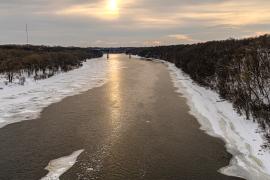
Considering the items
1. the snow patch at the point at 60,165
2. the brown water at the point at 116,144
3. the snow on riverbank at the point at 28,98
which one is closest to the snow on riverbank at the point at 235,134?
the brown water at the point at 116,144

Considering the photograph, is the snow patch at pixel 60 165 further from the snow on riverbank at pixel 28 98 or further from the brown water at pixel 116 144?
the snow on riverbank at pixel 28 98

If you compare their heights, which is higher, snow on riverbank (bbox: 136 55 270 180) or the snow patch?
snow on riverbank (bbox: 136 55 270 180)

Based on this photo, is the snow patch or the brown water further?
the brown water

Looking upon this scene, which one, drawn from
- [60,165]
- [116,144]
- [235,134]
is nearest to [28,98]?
[116,144]

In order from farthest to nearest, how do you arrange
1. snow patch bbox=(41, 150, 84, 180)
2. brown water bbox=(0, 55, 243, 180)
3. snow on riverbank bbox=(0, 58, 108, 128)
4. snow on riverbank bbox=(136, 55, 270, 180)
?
snow on riverbank bbox=(0, 58, 108, 128) < snow on riverbank bbox=(136, 55, 270, 180) < brown water bbox=(0, 55, 243, 180) < snow patch bbox=(41, 150, 84, 180)

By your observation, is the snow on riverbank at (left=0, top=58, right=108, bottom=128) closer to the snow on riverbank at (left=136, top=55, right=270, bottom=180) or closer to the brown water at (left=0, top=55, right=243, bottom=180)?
the brown water at (left=0, top=55, right=243, bottom=180)

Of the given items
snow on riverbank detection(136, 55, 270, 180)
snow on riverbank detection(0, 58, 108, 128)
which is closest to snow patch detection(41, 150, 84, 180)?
snow on riverbank detection(136, 55, 270, 180)
